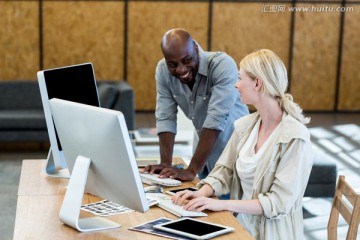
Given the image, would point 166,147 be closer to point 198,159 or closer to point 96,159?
point 198,159

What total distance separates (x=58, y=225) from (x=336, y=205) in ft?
4.35

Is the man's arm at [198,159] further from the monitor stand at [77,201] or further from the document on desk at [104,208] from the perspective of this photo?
the monitor stand at [77,201]

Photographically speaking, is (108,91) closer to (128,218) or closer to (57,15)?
(57,15)

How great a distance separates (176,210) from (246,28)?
7.86 m

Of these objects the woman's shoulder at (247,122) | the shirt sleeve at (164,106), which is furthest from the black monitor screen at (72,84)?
the woman's shoulder at (247,122)

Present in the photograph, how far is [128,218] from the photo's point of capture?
2.92m

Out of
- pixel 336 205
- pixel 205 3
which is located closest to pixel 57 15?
pixel 205 3

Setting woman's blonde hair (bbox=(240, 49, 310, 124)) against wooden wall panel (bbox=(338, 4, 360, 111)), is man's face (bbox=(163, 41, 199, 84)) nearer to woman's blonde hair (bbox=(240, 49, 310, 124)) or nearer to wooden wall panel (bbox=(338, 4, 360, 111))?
woman's blonde hair (bbox=(240, 49, 310, 124))

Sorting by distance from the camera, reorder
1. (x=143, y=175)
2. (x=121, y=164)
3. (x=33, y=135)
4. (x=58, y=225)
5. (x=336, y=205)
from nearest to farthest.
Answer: (x=121, y=164) → (x=58, y=225) → (x=336, y=205) → (x=143, y=175) → (x=33, y=135)

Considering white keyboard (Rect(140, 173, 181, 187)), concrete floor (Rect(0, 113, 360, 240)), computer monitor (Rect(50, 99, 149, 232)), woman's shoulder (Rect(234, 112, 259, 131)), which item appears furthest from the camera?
concrete floor (Rect(0, 113, 360, 240))

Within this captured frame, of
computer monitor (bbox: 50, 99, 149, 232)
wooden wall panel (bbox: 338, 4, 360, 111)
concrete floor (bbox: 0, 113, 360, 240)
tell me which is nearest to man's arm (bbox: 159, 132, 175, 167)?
computer monitor (bbox: 50, 99, 149, 232)

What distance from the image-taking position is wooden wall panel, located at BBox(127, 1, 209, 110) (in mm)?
10336

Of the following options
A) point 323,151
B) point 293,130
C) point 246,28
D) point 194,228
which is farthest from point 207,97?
point 246,28

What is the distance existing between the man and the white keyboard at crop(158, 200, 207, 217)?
1.49ft
